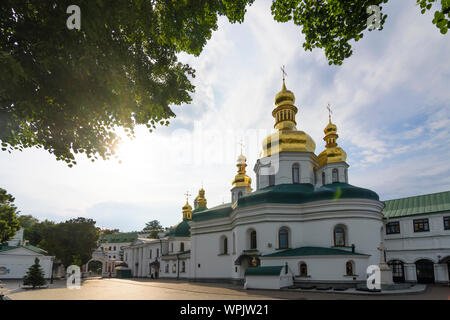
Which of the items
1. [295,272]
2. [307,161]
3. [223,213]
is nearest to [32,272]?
[223,213]

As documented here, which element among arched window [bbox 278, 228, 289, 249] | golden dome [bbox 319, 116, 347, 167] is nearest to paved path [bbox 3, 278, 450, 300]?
arched window [bbox 278, 228, 289, 249]

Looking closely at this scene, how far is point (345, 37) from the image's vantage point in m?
7.84

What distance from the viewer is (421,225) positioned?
26656 millimetres

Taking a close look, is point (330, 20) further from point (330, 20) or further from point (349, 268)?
point (349, 268)

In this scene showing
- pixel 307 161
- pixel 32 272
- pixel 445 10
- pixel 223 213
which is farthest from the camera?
pixel 223 213

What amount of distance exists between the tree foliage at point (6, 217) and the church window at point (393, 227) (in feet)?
105

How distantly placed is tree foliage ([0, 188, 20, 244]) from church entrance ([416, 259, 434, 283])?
1303 inches

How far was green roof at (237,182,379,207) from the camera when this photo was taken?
22.6m

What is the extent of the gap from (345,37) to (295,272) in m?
17.9

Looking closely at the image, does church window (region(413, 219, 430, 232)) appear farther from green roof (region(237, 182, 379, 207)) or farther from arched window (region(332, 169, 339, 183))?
arched window (region(332, 169, 339, 183))

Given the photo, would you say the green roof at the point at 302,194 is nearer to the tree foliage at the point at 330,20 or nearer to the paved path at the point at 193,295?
the paved path at the point at 193,295

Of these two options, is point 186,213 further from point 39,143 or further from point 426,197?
point 39,143

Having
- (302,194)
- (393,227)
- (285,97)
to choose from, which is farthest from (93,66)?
(393,227)
